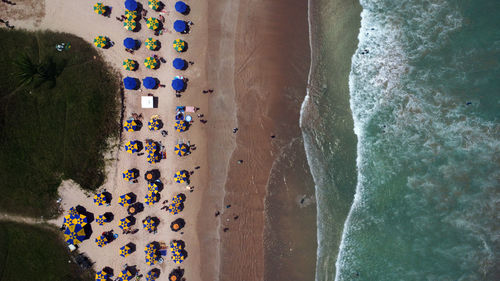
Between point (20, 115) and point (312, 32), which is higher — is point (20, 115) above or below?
below

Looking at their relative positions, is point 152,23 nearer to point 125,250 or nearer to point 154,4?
point 154,4

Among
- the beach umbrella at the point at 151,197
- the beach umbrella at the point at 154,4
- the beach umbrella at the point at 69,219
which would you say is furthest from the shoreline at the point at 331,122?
the beach umbrella at the point at 69,219

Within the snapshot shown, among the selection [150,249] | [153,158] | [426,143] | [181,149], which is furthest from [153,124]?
[426,143]

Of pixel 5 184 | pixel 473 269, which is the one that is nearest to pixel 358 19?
pixel 473 269

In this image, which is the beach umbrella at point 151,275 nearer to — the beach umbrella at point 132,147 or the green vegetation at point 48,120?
the green vegetation at point 48,120

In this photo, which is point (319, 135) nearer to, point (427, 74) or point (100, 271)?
point (427, 74)
